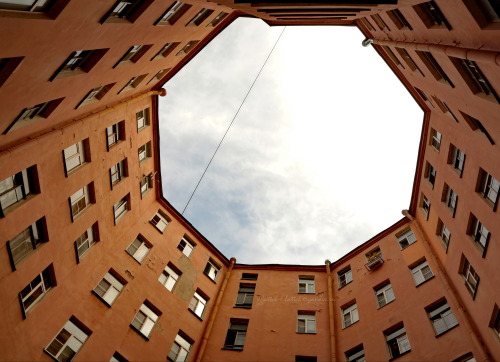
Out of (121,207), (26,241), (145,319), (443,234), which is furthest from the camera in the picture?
(121,207)

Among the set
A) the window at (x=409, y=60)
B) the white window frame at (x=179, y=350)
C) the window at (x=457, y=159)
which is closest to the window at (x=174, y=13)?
the window at (x=409, y=60)

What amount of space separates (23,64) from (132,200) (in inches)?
563

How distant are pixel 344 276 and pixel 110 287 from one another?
16.3m

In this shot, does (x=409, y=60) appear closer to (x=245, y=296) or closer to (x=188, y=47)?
(x=188, y=47)

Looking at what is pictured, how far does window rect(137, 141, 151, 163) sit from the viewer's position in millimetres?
25136

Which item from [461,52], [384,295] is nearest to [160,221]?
[384,295]

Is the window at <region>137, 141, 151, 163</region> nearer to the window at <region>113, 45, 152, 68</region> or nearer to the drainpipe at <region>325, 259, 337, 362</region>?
the window at <region>113, 45, 152, 68</region>

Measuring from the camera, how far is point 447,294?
18.9 meters

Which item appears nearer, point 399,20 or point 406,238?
point 399,20

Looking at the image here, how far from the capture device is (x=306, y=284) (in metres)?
27.3

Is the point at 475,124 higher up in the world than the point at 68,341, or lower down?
higher up

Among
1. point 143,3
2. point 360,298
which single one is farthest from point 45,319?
point 360,298

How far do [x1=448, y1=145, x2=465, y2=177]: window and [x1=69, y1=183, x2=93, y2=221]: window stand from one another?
64.6 ft

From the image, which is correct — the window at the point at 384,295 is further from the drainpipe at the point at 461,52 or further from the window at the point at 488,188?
the drainpipe at the point at 461,52
